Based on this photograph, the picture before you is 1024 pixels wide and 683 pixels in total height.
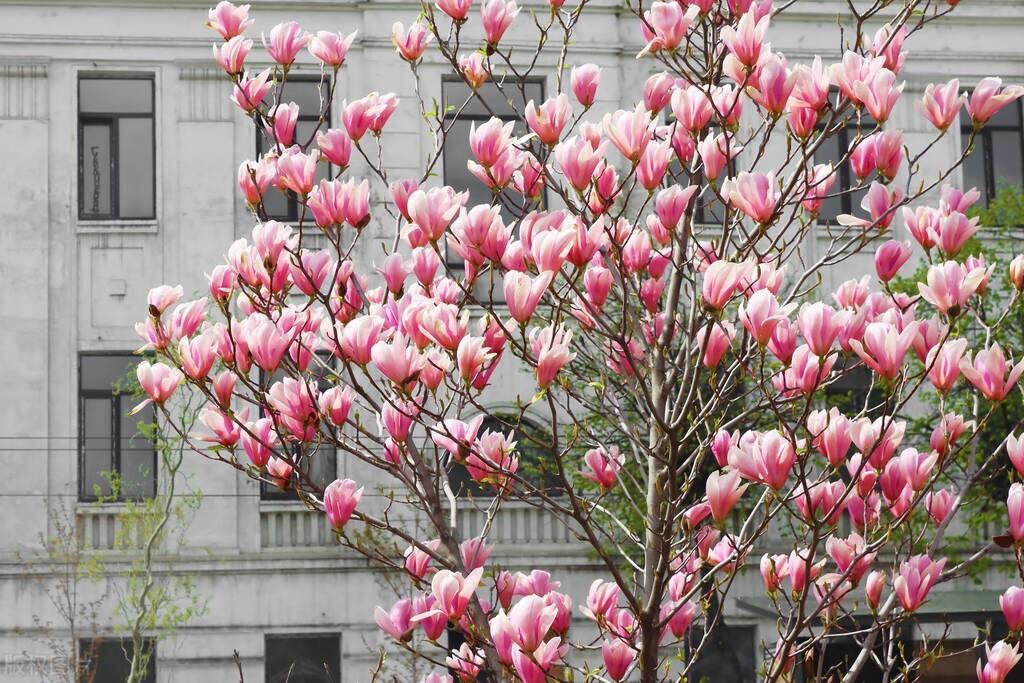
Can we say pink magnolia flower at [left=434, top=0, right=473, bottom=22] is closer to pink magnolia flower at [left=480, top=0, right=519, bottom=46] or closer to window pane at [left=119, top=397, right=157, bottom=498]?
pink magnolia flower at [left=480, top=0, right=519, bottom=46]

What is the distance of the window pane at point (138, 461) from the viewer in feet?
62.2

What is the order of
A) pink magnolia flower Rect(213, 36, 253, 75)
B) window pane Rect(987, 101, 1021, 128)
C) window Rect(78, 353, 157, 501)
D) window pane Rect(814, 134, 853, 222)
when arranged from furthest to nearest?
window pane Rect(987, 101, 1021, 128), window pane Rect(814, 134, 853, 222), window Rect(78, 353, 157, 501), pink magnolia flower Rect(213, 36, 253, 75)

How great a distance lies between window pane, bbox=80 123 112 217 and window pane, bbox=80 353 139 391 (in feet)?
5.99

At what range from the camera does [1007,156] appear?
21234 mm

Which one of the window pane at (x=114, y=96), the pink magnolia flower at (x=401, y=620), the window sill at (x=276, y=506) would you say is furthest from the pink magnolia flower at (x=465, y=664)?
the window pane at (x=114, y=96)

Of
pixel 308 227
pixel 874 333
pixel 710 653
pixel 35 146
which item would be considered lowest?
pixel 710 653

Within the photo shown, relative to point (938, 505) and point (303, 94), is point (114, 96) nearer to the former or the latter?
point (303, 94)

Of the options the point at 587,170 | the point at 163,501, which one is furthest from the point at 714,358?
the point at 163,501

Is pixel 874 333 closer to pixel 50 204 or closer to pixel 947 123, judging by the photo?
pixel 947 123

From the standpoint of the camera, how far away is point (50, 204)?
19359 mm

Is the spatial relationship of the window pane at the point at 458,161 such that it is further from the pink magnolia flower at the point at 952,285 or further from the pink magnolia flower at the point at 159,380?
the pink magnolia flower at the point at 952,285

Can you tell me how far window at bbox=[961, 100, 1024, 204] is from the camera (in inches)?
829

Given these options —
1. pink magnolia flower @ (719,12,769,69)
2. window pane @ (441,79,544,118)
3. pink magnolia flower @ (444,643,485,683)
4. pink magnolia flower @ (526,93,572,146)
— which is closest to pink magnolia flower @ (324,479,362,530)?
→ pink magnolia flower @ (444,643,485,683)

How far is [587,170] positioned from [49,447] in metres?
16.1
